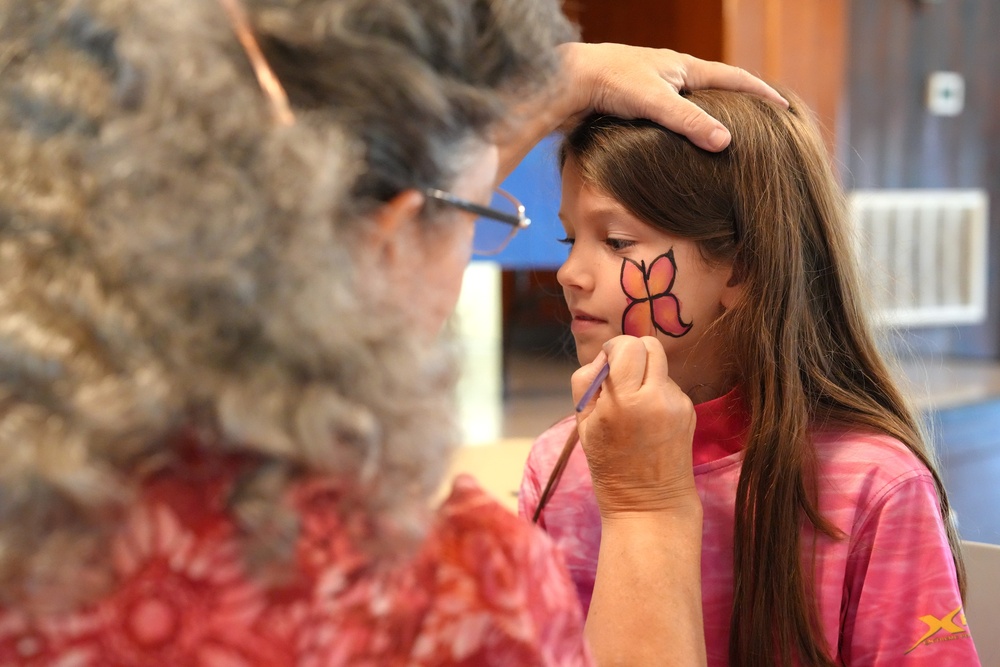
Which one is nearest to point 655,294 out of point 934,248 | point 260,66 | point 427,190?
point 427,190

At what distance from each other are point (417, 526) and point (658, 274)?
650 millimetres

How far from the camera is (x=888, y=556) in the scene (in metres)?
1.02

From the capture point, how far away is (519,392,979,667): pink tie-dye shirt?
0.99 metres

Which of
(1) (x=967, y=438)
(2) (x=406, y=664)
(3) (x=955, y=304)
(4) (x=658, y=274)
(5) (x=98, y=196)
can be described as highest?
(5) (x=98, y=196)

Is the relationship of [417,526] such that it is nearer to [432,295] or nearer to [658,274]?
[432,295]

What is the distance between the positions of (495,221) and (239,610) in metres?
0.39

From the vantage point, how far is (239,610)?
609 millimetres

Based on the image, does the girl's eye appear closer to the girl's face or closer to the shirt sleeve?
the girl's face

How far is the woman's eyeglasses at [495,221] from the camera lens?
0.75m

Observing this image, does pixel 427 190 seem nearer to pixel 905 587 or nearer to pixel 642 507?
pixel 642 507

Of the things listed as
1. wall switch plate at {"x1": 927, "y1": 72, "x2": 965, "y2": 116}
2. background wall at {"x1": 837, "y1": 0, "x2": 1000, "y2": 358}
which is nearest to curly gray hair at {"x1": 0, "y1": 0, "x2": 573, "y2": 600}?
background wall at {"x1": 837, "y1": 0, "x2": 1000, "y2": 358}

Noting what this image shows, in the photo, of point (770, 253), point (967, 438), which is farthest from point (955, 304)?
point (770, 253)

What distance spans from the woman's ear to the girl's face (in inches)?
22.0

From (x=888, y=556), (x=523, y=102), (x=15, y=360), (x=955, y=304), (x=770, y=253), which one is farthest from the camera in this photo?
(x=955, y=304)
